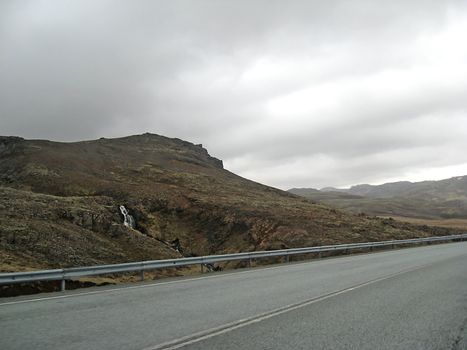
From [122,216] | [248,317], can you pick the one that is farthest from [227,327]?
[122,216]

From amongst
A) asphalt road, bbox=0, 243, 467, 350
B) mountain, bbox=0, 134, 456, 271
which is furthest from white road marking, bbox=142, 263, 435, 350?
mountain, bbox=0, 134, 456, 271

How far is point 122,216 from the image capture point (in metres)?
33.2

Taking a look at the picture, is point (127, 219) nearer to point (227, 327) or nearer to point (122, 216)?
point (122, 216)

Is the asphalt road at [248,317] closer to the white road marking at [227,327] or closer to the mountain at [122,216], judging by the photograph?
the white road marking at [227,327]

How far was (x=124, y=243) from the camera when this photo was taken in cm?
2534

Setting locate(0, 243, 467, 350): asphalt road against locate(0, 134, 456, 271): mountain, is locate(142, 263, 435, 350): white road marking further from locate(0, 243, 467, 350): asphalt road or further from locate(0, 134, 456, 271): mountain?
locate(0, 134, 456, 271): mountain

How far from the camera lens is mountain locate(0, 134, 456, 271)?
21.4 meters

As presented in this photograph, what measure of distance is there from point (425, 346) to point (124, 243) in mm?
21161

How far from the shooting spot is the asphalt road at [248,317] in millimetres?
6277

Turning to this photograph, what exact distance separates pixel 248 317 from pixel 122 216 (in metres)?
26.6

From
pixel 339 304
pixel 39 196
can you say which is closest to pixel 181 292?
pixel 339 304

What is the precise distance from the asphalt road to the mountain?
7.79 m

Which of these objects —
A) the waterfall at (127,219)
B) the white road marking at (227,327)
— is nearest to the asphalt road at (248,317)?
the white road marking at (227,327)

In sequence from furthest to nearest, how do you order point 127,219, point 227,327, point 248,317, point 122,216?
point 127,219, point 122,216, point 248,317, point 227,327
